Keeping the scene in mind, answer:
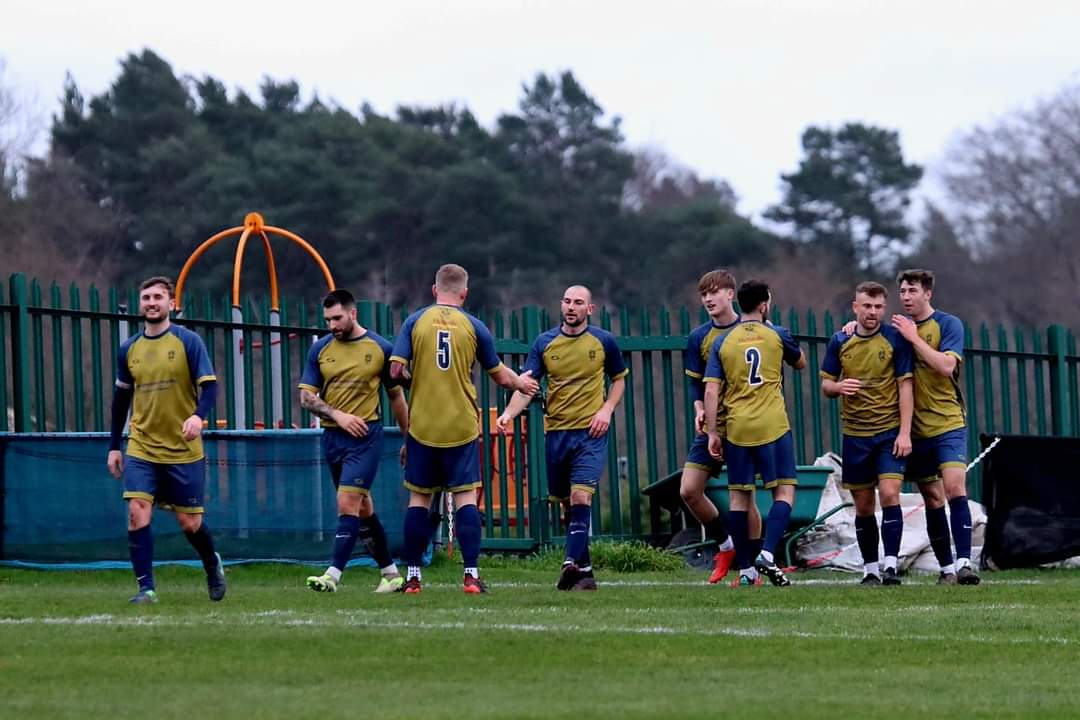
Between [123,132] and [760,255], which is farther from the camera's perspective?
[760,255]

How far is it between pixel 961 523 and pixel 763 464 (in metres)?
1.40

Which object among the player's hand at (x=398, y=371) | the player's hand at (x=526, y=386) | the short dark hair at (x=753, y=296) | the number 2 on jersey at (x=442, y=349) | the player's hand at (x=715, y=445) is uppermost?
the short dark hair at (x=753, y=296)

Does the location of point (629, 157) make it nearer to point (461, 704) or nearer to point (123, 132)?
point (123, 132)

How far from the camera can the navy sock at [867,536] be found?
12.9 meters

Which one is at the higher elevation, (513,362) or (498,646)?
(513,362)

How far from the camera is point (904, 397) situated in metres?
12.5

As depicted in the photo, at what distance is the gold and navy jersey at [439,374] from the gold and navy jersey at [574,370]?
596 mm

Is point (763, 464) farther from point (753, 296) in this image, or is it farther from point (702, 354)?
point (753, 296)

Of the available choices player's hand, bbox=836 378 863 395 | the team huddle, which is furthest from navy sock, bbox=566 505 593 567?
player's hand, bbox=836 378 863 395

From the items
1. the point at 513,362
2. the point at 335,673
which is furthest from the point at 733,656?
the point at 513,362

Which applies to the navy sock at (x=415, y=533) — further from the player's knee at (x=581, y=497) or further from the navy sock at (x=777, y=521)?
the navy sock at (x=777, y=521)

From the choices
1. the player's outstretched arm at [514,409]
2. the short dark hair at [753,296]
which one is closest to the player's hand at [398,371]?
the player's outstretched arm at [514,409]

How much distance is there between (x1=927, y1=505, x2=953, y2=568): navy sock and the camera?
12.8 m

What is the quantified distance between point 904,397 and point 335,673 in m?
5.84
